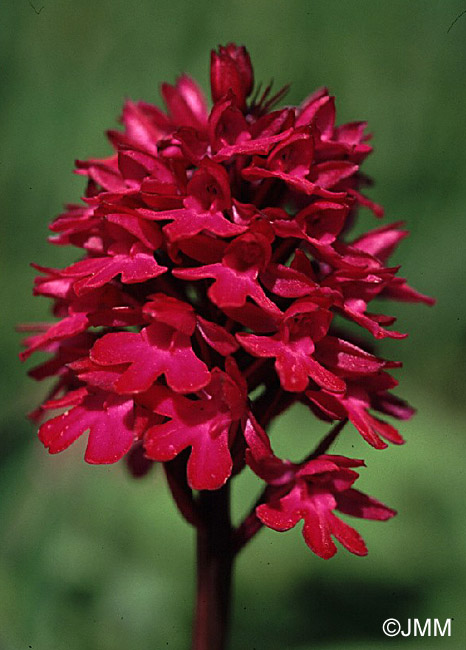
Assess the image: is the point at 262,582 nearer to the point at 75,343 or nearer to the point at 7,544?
the point at 7,544

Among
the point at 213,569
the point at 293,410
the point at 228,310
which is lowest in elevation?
the point at 293,410

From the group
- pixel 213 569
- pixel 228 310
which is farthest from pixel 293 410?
pixel 228 310

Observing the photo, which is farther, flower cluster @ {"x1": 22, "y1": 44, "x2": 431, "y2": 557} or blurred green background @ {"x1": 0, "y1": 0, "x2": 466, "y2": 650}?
blurred green background @ {"x1": 0, "y1": 0, "x2": 466, "y2": 650}

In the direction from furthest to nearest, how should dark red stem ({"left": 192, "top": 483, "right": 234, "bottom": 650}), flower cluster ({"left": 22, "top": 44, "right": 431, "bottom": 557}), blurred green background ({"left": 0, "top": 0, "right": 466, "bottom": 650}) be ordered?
blurred green background ({"left": 0, "top": 0, "right": 466, "bottom": 650})
dark red stem ({"left": 192, "top": 483, "right": 234, "bottom": 650})
flower cluster ({"left": 22, "top": 44, "right": 431, "bottom": 557})

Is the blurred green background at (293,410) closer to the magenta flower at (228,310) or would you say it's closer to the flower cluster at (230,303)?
the magenta flower at (228,310)

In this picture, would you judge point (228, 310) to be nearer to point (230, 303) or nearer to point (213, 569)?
point (230, 303)

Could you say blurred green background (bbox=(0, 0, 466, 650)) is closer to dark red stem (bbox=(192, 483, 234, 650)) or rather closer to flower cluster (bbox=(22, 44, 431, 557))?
dark red stem (bbox=(192, 483, 234, 650))

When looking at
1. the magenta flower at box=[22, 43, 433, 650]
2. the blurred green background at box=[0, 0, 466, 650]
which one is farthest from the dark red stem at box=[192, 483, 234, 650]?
the blurred green background at box=[0, 0, 466, 650]
